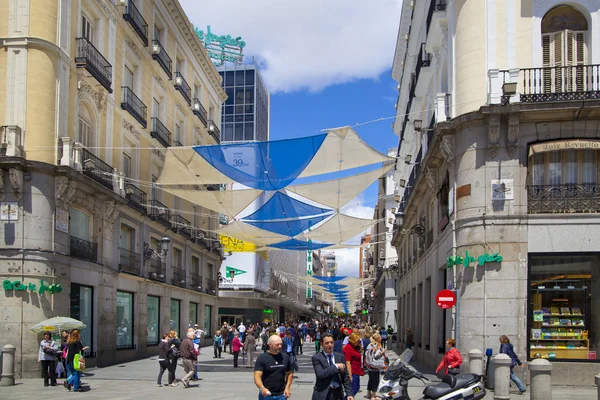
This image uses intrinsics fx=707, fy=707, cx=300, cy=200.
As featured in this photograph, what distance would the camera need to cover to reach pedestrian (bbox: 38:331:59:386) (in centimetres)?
1902

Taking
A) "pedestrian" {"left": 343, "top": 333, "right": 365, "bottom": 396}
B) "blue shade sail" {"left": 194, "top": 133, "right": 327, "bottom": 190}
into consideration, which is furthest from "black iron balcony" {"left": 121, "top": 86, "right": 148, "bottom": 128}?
"pedestrian" {"left": 343, "top": 333, "right": 365, "bottom": 396}

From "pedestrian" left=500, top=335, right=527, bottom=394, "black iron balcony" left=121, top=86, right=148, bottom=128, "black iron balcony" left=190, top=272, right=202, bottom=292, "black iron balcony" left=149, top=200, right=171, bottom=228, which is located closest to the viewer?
"pedestrian" left=500, top=335, right=527, bottom=394

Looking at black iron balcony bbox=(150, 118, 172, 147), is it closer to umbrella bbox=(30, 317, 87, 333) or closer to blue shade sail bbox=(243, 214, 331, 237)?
blue shade sail bbox=(243, 214, 331, 237)

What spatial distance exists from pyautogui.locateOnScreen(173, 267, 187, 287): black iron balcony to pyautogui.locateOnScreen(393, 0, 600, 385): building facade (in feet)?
65.2

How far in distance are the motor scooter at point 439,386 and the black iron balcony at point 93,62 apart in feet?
55.4

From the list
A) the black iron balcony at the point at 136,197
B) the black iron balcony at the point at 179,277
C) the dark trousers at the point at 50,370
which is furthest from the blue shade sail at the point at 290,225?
the black iron balcony at the point at 179,277

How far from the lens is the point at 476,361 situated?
54.6ft

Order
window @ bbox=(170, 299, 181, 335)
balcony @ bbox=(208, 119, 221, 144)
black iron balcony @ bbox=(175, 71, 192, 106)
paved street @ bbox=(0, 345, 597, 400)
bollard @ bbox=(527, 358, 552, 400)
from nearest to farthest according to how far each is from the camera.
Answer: bollard @ bbox=(527, 358, 552, 400) → paved street @ bbox=(0, 345, 597, 400) → black iron balcony @ bbox=(175, 71, 192, 106) → window @ bbox=(170, 299, 181, 335) → balcony @ bbox=(208, 119, 221, 144)

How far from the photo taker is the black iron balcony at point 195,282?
40181 mm

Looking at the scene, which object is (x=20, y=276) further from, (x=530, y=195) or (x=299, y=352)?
(x=299, y=352)

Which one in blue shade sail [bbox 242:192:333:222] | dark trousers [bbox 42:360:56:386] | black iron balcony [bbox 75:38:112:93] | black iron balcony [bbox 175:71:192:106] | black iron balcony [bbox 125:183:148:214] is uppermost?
black iron balcony [bbox 175:71:192:106]

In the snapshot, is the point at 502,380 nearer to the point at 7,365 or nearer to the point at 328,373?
the point at 328,373

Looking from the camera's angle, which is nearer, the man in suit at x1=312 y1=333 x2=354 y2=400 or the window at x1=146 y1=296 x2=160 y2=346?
the man in suit at x1=312 y1=333 x2=354 y2=400

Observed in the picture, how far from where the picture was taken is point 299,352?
38719mm
